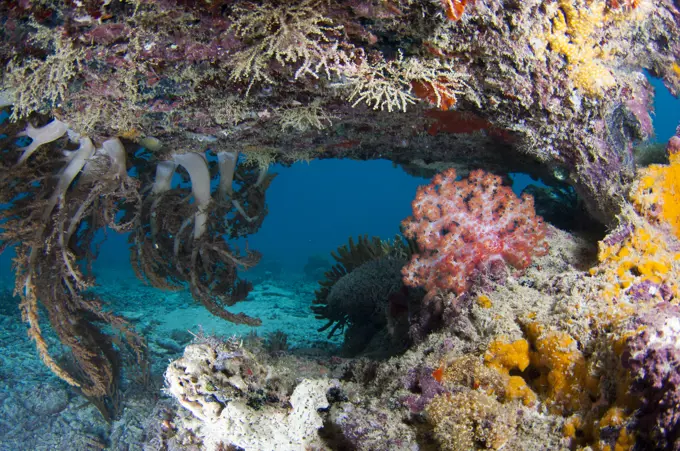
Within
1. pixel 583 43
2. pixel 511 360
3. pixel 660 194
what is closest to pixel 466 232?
pixel 511 360

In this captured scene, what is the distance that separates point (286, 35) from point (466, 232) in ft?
6.03

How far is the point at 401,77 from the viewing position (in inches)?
90.4

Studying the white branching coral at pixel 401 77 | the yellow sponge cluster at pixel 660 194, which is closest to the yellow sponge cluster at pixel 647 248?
the yellow sponge cluster at pixel 660 194

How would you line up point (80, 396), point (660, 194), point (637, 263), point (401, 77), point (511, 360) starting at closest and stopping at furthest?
point (511, 360) < point (637, 263) < point (401, 77) < point (660, 194) < point (80, 396)

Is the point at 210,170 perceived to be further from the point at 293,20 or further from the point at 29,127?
the point at 293,20

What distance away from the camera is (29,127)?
2.98 m

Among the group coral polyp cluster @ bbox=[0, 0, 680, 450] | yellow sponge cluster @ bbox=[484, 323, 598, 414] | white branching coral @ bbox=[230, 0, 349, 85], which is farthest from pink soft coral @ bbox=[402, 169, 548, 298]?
white branching coral @ bbox=[230, 0, 349, 85]

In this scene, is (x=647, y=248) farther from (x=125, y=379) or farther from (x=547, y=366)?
(x=125, y=379)

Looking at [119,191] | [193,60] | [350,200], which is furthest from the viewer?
[350,200]

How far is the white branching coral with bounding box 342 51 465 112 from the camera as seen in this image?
2180mm

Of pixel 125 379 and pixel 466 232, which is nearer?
pixel 466 232

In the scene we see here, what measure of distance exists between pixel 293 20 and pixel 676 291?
2.60m

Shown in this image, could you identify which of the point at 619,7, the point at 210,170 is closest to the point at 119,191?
the point at 210,170

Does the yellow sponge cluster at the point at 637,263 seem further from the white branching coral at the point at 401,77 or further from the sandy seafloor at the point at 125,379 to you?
the sandy seafloor at the point at 125,379
